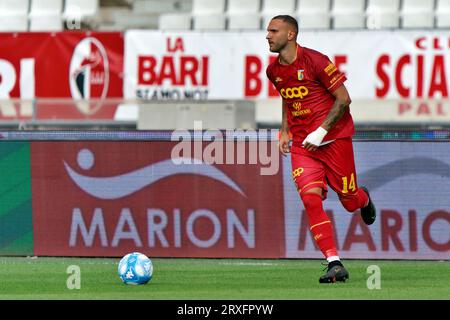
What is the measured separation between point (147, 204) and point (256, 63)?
954 centimetres

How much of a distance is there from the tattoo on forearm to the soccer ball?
1789 mm

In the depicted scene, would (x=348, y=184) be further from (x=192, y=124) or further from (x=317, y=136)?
→ (x=192, y=124)

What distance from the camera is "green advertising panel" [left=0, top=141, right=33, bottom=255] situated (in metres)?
13.9

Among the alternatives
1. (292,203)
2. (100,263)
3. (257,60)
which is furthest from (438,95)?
(100,263)

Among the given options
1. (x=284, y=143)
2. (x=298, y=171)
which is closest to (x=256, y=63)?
(x=284, y=143)

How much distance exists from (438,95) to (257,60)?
324 cm

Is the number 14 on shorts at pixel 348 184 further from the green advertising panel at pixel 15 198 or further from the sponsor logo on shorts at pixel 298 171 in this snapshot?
the green advertising panel at pixel 15 198

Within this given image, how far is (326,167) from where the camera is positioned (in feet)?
35.0

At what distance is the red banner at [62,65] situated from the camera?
2345 cm

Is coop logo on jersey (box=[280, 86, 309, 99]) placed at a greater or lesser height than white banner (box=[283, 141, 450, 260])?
greater

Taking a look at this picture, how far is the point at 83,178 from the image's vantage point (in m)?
13.8

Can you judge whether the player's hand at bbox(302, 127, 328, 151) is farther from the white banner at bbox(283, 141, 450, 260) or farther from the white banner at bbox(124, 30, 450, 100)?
the white banner at bbox(124, 30, 450, 100)

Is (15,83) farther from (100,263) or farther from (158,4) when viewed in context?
(100,263)

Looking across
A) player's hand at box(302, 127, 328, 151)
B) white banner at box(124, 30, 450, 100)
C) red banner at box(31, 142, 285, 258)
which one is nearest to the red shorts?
player's hand at box(302, 127, 328, 151)
